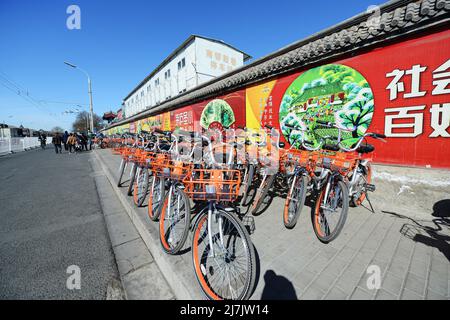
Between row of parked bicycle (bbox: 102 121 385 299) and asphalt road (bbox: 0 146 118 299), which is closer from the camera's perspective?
row of parked bicycle (bbox: 102 121 385 299)

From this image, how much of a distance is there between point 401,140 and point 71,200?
791cm

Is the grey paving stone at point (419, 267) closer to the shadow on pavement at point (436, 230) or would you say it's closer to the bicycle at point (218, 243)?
the shadow on pavement at point (436, 230)

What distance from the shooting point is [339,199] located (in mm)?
2773

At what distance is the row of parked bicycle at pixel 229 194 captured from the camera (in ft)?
6.31

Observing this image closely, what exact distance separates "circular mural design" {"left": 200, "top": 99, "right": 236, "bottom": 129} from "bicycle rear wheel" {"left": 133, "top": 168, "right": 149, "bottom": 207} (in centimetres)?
458

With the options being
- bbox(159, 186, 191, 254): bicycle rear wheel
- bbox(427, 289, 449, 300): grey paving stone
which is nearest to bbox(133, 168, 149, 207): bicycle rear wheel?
bbox(159, 186, 191, 254): bicycle rear wheel

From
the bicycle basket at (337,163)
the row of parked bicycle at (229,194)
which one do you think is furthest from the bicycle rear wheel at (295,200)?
the bicycle basket at (337,163)

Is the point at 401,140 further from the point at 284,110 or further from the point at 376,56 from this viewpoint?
the point at 284,110

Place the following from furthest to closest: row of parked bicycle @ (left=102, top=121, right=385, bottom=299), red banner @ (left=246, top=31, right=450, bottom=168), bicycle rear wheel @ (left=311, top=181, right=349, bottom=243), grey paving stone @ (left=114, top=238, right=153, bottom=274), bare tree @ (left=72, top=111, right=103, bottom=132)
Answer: bare tree @ (left=72, top=111, right=103, bottom=132), red banner @ (left=246, top=31, right=450, bottom=168), bicycle rear wheel @ (left=311, top=181, right=349, bottom=243), grey paving stone @ (left=114, top=238, right=153, bottom=274), row of parked bicycle @ (left=102, top=121, right=385, bottom=299)

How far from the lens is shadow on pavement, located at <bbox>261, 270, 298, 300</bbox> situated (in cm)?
171

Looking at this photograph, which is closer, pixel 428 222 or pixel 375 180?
pixel 428 222

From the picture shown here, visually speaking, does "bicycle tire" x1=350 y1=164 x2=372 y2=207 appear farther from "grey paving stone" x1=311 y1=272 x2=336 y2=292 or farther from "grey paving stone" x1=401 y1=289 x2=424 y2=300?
"grey paving stone" x1=311 y1=272 x2=336 y2=292
